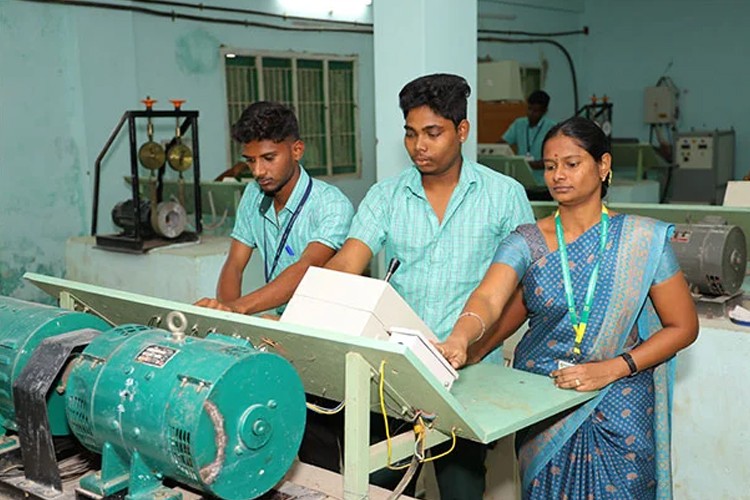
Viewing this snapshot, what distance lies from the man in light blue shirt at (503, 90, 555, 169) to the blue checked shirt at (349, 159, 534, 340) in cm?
444

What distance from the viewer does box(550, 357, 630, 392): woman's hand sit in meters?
1.80

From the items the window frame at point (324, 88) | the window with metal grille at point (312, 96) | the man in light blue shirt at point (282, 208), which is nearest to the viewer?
the man in light blue shirt at point (282, 208)

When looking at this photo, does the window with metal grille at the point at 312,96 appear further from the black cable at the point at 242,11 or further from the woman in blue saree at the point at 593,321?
the woman in blue saree at the point at 593,321

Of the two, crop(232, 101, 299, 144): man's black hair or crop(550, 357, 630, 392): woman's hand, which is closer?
A: crop(550, 357, 630, 392): woman's hand

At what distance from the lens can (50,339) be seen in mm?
1711

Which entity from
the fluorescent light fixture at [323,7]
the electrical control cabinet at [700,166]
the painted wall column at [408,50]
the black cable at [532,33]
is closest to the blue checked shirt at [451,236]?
the painted wall column at [408,50]

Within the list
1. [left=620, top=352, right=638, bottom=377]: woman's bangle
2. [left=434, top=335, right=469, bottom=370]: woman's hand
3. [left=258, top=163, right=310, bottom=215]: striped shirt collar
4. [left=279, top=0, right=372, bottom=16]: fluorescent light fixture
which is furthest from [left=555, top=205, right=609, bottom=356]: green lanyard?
[left=279, top=0, right=372, bottom=16]: fluorescent light fixture

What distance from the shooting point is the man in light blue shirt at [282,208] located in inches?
89.0

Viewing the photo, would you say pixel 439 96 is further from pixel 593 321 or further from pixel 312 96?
pixel 312 96

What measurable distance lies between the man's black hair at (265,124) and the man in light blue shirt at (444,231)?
33 cm

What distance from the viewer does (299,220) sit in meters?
2.40

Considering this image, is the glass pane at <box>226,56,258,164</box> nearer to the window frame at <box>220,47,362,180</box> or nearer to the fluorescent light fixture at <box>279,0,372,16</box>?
the window frame at <box>220,47,362,180</box>

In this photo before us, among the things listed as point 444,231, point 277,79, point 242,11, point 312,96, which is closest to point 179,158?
point 444,231

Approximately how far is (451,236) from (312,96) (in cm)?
577
